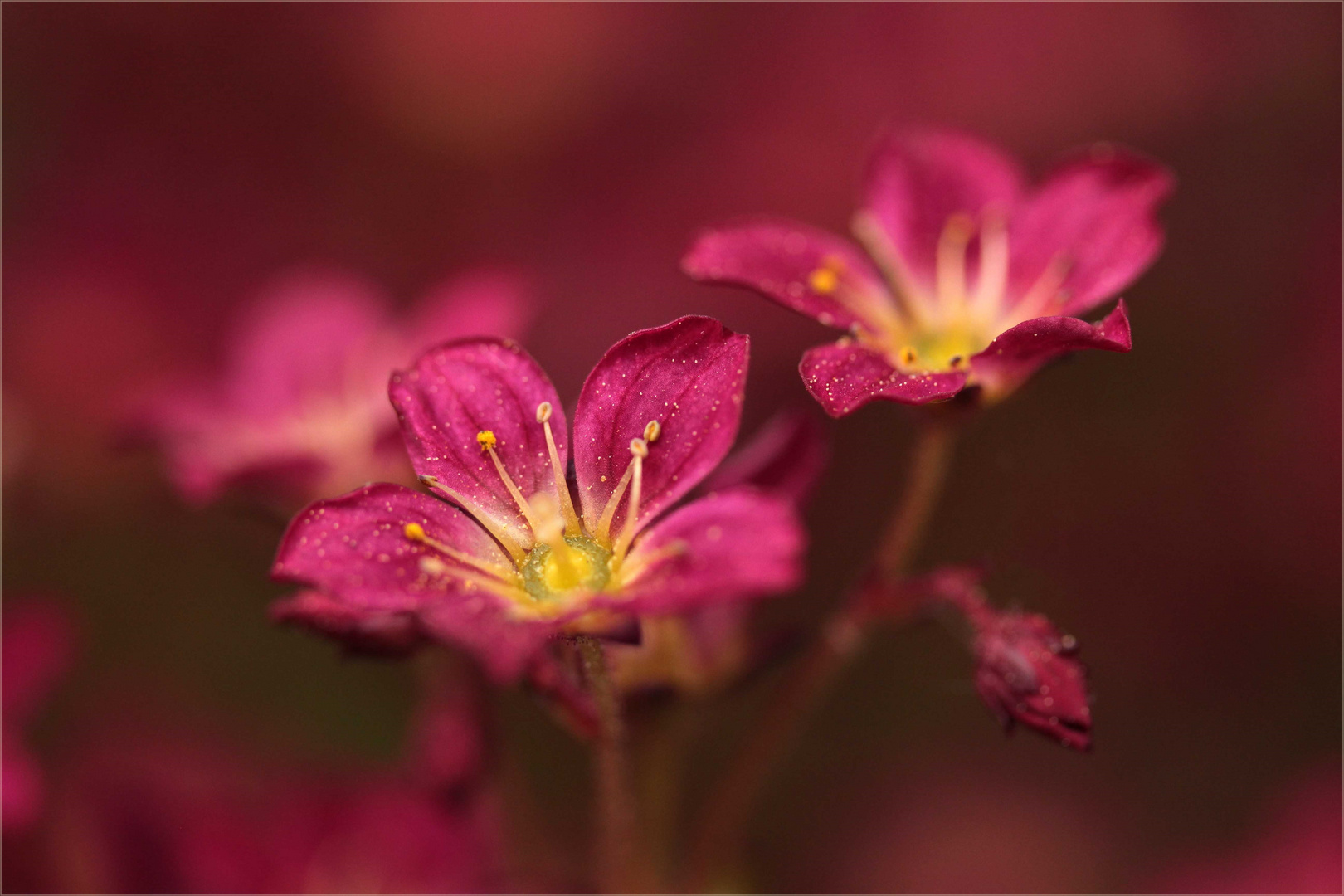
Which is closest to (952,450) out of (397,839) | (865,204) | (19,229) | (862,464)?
(862,464)

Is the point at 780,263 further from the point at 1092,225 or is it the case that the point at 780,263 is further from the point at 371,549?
the point at 371,549

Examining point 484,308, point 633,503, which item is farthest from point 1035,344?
point 484,308

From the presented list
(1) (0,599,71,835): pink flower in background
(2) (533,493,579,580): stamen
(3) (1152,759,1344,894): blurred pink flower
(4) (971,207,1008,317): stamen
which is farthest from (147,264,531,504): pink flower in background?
(3) (1152,759,1344,894): blurred pink flower

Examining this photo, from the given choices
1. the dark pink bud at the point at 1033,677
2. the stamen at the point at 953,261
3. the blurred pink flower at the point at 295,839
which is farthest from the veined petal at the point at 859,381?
the blurred pink flower at the point at 295,839

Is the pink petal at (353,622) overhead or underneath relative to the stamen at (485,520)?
underneath

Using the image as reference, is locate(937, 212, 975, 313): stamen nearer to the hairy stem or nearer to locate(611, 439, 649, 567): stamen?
locate(611, 439, 649, 567): stamen

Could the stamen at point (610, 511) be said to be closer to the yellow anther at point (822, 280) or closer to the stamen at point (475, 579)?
the stamen at point (475, 579)
